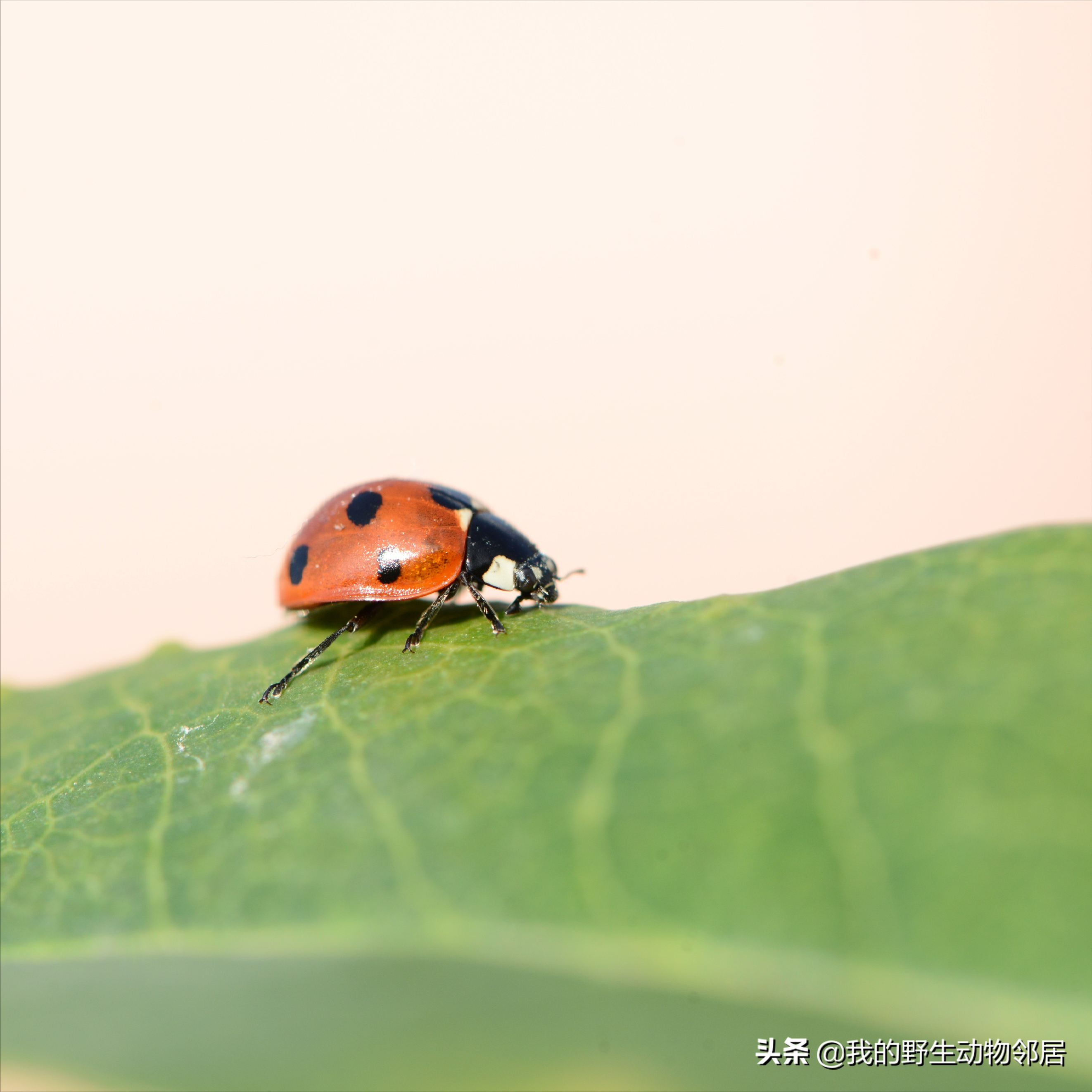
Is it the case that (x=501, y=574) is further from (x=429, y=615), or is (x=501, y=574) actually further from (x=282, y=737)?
(x=282, y=737)

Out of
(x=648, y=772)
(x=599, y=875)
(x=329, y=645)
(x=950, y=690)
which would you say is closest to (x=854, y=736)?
(x=950, y=690)

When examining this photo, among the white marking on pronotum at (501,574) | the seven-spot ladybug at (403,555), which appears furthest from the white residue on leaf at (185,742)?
the white marking on pronotum at (501,574)

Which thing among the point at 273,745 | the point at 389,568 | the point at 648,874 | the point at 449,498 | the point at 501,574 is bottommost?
the point at 648,874

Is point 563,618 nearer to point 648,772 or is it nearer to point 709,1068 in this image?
point 648,772

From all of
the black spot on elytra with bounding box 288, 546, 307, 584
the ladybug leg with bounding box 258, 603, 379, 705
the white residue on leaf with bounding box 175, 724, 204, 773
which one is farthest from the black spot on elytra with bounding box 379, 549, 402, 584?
the white residue on leaf with bounding box 175, 724, 204, 773

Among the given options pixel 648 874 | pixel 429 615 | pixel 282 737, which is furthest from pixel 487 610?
pixel 648 874

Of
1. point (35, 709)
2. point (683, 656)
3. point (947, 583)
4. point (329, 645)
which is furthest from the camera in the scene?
point (35, 709)
